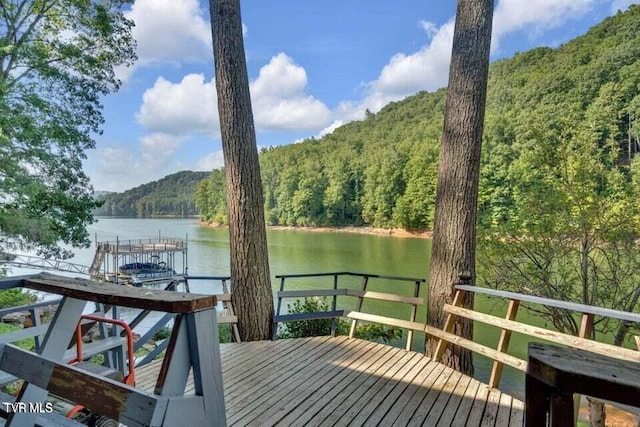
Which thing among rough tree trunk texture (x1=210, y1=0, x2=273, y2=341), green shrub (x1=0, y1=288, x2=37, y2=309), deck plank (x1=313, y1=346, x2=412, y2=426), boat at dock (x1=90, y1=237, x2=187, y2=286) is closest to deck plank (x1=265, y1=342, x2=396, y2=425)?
deck plank (x1=313, y1=346, x2=412, y2=426)

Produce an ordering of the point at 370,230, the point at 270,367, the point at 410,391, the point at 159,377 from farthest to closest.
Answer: the point at 370,230
the point at 270,367
the point at 410,391
the point at 159,377

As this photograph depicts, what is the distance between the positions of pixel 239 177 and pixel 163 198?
6002 cm

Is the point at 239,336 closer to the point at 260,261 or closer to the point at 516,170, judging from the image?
the point at 260,261

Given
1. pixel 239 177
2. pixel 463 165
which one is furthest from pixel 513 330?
pixel 239 177

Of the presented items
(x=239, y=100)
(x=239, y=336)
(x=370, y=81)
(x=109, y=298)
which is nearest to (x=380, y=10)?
(x=239, y=100)

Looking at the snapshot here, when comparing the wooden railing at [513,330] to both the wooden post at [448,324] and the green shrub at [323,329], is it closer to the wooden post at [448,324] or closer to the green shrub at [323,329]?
the wooden post at [448,324]

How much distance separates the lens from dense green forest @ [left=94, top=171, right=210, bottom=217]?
56297mm

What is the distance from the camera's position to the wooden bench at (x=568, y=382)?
520 millimetres

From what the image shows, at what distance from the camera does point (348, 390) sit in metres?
2.66

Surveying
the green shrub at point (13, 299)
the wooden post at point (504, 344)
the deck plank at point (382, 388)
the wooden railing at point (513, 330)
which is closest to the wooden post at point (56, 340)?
the deck plank at point (382, 388)

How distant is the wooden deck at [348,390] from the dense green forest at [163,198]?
55.2 meters

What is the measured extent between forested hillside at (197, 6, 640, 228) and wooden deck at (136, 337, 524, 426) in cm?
453

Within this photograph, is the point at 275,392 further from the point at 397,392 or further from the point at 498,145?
the point at 498,145

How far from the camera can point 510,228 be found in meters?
6.14
